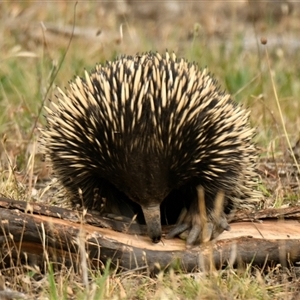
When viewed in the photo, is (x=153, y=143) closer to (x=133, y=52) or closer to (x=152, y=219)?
(x=152, y=219)

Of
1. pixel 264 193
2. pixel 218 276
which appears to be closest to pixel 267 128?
pixel 264 193

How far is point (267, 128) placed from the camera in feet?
16.6

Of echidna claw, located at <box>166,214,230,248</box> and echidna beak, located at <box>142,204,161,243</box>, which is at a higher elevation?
echidna beak, located at <box>142,204,161,243</box>

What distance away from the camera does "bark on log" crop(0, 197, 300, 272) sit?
3.01m

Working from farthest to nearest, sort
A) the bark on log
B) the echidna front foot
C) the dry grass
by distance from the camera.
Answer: the echidna front foot → the bark on log → the dry grass

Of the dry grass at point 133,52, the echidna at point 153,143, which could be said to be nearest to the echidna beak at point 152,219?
the echidna at point 153,143

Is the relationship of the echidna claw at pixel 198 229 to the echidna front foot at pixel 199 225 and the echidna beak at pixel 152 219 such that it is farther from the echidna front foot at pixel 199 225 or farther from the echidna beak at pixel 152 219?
the echidna beak at pixel 152 219

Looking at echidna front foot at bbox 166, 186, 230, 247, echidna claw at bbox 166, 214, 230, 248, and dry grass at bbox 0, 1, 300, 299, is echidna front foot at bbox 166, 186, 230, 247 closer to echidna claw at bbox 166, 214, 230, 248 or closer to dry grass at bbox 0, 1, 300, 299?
echidna claw at bbox 166, 214, 230, 248

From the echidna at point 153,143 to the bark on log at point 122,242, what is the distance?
0.09 metres

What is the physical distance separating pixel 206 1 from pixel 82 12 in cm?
249

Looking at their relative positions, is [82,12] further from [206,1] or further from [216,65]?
[206,1]

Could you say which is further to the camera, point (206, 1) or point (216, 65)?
point (206, 1)

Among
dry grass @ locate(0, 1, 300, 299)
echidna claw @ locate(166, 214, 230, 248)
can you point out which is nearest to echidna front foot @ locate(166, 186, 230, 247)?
echidna claw @ locate(166, 214, 230, 248)

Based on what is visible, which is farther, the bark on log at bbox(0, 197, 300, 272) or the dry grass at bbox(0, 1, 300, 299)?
the bark on log at bbox(0, 197, 300, 272)
